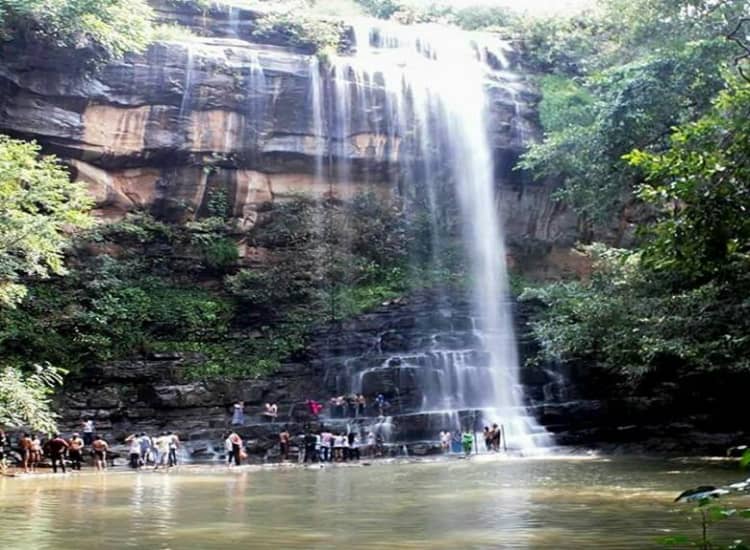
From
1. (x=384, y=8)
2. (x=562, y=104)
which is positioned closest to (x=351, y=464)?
(x=562, y=104)

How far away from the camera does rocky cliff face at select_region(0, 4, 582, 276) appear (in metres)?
27.2

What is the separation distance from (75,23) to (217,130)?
6035mm

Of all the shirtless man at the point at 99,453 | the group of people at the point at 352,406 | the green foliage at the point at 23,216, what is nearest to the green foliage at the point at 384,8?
the group of people at the point at 352,406

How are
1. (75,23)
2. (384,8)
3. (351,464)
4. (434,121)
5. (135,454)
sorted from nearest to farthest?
(351,464) < (135,454) < (75,23) < (434,121) < (384,8)

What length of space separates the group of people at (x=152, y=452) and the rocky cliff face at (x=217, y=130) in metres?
11.2

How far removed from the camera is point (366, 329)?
2873 centimetres

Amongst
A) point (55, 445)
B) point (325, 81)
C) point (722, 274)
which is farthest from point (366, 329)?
point (722, 274)

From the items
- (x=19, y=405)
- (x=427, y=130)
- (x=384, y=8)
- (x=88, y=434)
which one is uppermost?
(x=384, y=8)

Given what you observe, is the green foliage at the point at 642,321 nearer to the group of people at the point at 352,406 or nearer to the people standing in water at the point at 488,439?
the people standing in water at the point at 488,439

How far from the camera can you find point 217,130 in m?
29.8

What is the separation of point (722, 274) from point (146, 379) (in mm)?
18392

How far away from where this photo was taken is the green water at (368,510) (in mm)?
6633

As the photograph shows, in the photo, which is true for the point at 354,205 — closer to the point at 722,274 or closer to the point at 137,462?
the point at 137,462

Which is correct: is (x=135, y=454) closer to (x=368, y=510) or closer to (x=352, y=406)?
(x=352, y=406)
